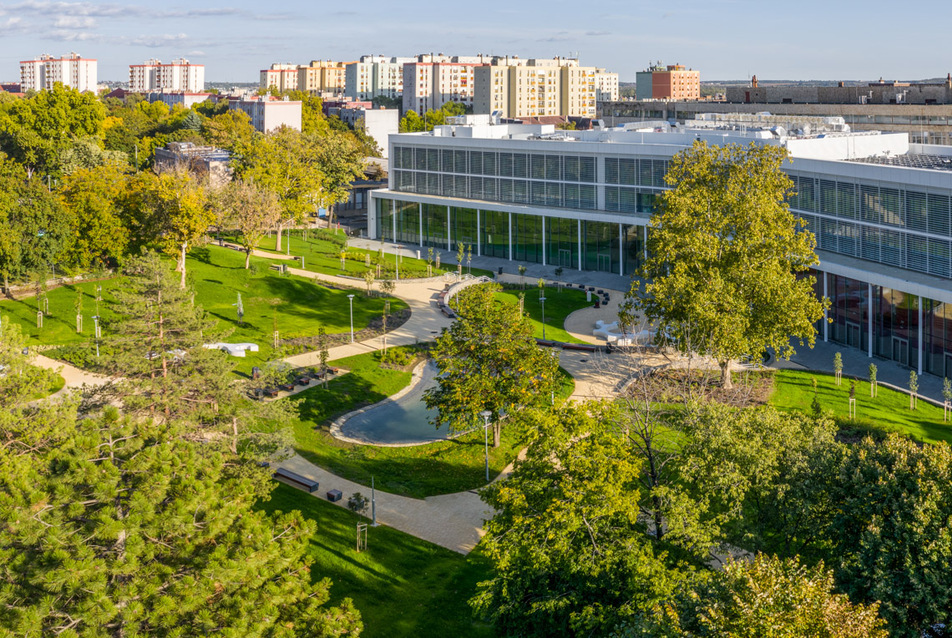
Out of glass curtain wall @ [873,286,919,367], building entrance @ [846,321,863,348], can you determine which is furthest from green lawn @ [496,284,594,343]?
glass curtain wall @ [873,286,919,367]

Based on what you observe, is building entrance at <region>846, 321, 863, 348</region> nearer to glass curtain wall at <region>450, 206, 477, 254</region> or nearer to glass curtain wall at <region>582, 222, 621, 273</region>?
glass curtain wall at <region>582, 222, 621, 273</region>

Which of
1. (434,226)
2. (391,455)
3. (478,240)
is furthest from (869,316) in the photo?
(434,226)

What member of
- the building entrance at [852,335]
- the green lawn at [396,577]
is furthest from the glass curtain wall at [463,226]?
the green lawn at [396,577]

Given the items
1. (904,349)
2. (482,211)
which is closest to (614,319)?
(904,349)

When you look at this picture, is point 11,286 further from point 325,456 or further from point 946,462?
point 946,462

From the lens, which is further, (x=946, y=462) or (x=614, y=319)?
(x=614, y=319)

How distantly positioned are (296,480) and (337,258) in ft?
125

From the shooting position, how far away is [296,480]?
32.0 m

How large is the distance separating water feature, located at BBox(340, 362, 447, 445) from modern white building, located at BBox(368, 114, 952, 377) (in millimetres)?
13695

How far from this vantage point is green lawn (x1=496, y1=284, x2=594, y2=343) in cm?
5012

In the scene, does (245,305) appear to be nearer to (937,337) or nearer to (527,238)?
(527,238)

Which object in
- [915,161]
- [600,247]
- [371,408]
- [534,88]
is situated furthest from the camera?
[534,88]

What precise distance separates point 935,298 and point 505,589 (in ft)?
94.8

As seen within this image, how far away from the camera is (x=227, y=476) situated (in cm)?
2245
